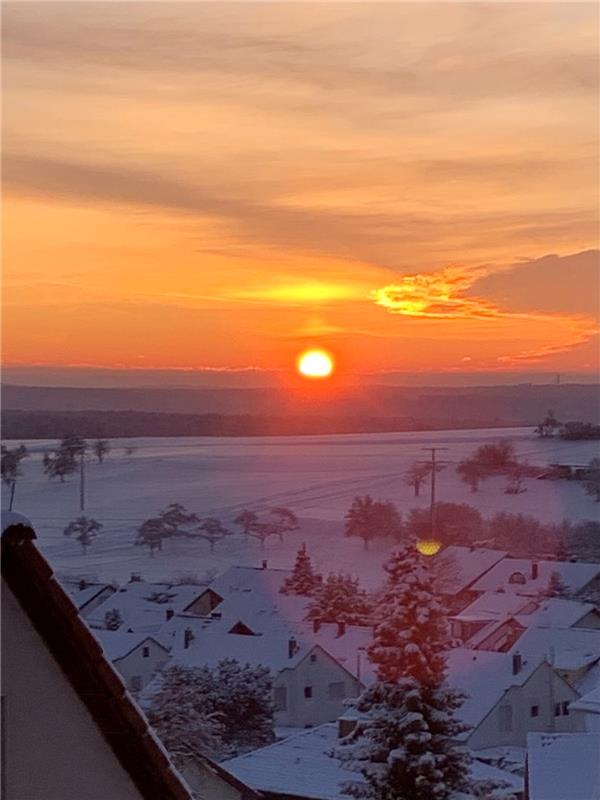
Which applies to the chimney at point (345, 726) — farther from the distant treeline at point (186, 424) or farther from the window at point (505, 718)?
the distant treeline at point (186, 424)

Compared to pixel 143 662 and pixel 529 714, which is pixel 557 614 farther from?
pixel 143 662

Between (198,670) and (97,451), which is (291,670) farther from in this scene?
(97,451)

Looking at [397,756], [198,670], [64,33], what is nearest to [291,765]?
[397,756]

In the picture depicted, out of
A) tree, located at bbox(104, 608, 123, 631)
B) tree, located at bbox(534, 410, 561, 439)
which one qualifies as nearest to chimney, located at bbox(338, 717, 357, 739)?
tree, located at bbox(104, 608, 123, 631)

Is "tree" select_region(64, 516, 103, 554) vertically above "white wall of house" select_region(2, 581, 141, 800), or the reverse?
"white wall of house" select_region(2, 581, 141, 800)

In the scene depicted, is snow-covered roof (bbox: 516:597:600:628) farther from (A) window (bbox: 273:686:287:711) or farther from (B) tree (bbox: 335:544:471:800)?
(A) window (bbox: 273:686:287:711)
